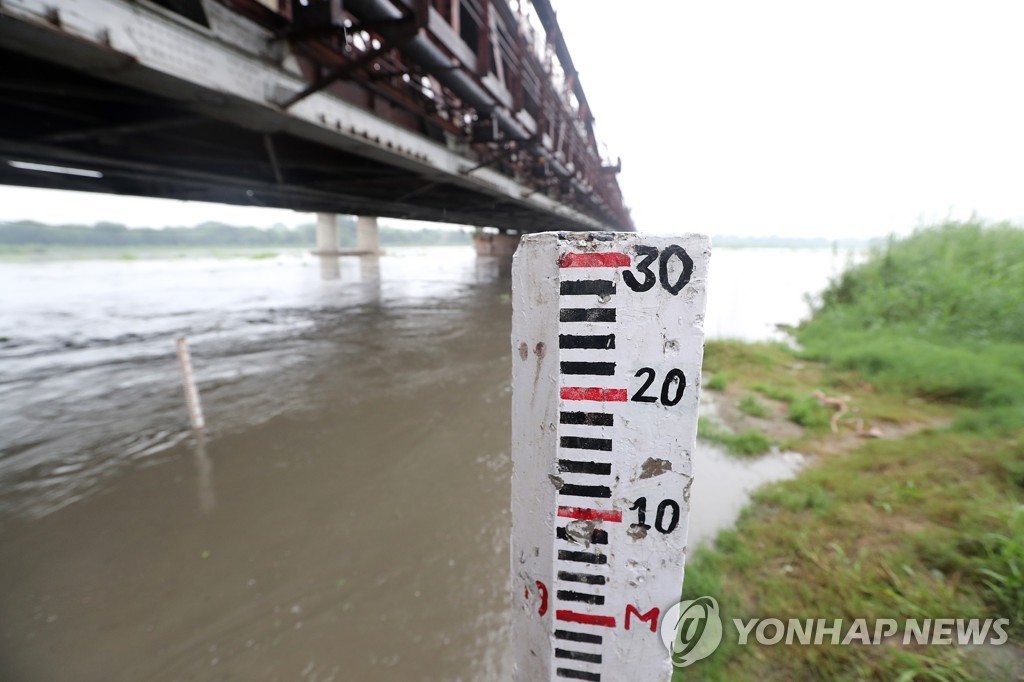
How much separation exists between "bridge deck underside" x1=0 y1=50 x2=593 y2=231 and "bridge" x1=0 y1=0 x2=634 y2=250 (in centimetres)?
3

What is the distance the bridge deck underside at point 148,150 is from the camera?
3.81 metres

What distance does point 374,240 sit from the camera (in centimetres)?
3878

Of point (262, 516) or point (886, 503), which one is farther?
point (262, 516)

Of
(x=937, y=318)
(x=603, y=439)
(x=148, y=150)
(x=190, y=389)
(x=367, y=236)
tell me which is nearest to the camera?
(x=603, y=439)

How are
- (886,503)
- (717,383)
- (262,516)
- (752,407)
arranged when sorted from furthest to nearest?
(717,383)
(752,407)
(262,516)
(886,503)

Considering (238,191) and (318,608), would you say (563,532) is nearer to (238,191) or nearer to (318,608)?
(318,608)

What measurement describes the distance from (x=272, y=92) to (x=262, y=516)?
11.7ft

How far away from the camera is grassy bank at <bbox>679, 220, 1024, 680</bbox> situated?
1.91 m

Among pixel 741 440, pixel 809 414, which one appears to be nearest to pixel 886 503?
pixel 741 440

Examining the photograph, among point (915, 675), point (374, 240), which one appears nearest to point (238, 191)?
point (915, 675)

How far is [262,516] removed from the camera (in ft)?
10.3

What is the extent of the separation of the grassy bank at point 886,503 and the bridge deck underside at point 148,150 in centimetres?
586

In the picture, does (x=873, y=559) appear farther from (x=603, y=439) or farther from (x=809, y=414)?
(x=809, y=414)

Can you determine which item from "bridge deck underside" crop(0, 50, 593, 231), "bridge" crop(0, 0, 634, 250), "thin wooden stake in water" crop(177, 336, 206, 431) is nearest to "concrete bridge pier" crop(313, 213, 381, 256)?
"bridge deck underside" crop(0, 50, 593, 231)
